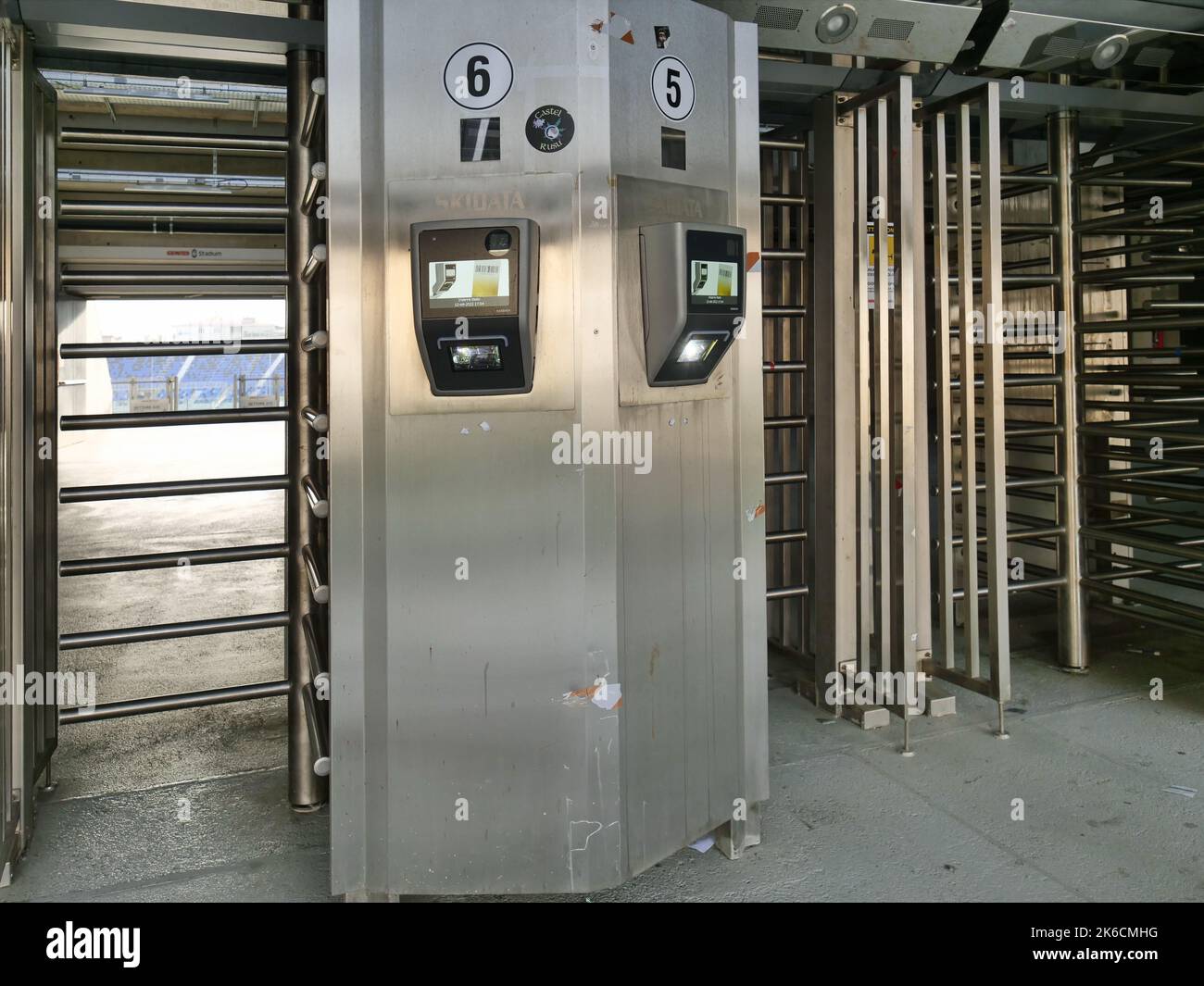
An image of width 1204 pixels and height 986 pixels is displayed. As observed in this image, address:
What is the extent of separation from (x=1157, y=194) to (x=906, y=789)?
3724 mm

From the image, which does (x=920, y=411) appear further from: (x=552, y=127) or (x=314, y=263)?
(x=314, y=263)

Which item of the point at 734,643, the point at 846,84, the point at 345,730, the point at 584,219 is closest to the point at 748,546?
the point at 734,643

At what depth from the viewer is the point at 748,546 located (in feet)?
9.55

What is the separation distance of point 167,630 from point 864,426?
2.78 m

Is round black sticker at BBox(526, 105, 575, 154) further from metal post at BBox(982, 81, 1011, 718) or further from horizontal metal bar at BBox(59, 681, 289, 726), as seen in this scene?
metal post at BBox(982, 81, 1011, 718)

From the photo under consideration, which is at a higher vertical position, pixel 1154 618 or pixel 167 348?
pixel 167 348

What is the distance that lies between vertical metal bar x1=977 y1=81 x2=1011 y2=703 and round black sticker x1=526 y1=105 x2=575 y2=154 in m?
2.13

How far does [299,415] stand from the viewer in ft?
10.3

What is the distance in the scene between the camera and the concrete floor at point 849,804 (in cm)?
273

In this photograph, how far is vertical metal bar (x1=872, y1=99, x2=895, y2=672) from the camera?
379 centimetres

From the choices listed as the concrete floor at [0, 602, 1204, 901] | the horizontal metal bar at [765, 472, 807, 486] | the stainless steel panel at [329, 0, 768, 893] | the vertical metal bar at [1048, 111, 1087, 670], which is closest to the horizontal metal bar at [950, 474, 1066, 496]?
the vertical metal bar at [1048, 111, 1087, 670]

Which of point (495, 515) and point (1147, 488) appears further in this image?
point (1147, 488)

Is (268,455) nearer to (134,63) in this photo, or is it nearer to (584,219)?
(134,63)

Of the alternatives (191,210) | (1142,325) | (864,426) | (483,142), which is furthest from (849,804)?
(191,210)
